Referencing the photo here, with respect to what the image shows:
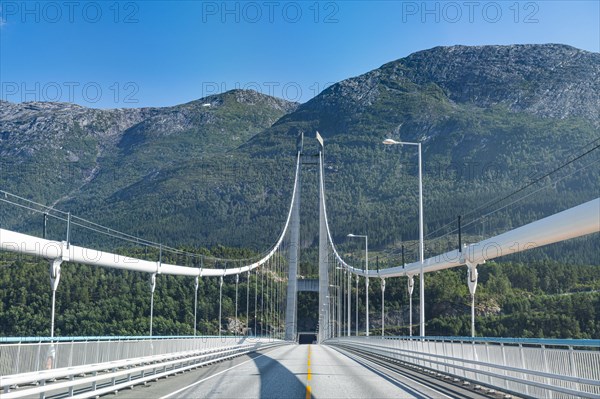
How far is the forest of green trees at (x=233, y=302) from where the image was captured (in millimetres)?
65125

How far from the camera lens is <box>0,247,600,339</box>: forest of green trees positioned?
65125 mm

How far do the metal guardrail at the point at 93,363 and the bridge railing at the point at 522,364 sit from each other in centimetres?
908

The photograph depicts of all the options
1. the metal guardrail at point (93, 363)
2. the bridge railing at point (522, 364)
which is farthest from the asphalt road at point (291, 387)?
the bridge railing at point (522, 364)

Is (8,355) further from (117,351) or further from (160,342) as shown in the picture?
(160,342)

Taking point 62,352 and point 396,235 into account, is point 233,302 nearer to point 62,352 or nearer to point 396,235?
point 396,235

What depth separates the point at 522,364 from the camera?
17.0 meters

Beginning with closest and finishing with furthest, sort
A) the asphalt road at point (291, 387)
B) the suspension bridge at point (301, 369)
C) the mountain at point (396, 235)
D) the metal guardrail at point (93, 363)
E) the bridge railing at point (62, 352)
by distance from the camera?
1. the metal guardrail at point (93, 363)
2. the suspension bridge at point (301, 369)
3. the bridge railing at point (62, 352)
4. the asphalt road at point (291, 387)
5. the mountain at point (396, 235)

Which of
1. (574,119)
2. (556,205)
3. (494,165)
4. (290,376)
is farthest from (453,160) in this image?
(290,376)

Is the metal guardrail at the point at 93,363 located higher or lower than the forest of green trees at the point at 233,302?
A: lower

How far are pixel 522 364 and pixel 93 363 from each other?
10.2 metres

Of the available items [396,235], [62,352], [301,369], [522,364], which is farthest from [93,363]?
[396,235]

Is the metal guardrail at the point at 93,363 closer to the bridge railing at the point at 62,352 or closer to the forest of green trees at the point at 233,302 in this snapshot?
the bridge railing at the point at 62,352

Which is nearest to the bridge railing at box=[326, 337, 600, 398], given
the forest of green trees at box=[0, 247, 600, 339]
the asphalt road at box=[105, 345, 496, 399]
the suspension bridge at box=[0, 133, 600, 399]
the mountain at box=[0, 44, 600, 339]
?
the suspension bridge at box=[0, 133, 600, 399]

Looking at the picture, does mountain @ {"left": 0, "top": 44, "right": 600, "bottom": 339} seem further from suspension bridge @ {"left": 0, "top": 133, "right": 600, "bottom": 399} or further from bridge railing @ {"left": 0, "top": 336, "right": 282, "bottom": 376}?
bridge railing @ {"left": 0, "top": 336, "right": 282, "bottom": 376}
